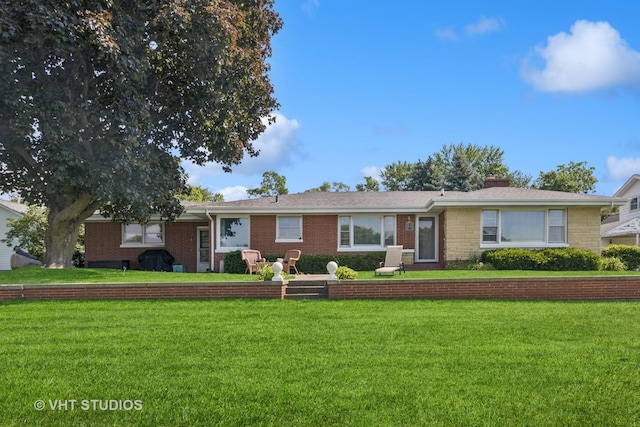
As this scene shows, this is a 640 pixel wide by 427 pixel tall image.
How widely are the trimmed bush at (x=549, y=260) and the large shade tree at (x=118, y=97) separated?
1095cm

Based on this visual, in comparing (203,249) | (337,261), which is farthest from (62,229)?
(337,261)

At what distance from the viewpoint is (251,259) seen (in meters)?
17.7

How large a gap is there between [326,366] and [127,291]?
21.1ft

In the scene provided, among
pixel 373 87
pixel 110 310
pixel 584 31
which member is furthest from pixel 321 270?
pixel 584 31

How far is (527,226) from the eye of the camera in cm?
1891

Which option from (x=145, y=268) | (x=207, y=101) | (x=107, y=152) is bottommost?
(x=145, y=268)

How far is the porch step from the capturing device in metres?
10.8

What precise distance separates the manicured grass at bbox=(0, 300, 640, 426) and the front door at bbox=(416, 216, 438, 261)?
11.4 m

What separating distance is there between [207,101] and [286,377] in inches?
531

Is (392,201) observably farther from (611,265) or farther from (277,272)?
(277,272)

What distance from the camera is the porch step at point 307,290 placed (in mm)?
10820

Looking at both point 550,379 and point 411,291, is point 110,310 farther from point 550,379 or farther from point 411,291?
point 550,379

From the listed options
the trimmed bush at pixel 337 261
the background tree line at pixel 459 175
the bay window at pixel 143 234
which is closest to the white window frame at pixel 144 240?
the bay window at pixel 143 234

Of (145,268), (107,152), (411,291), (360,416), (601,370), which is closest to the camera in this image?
(360,416)
